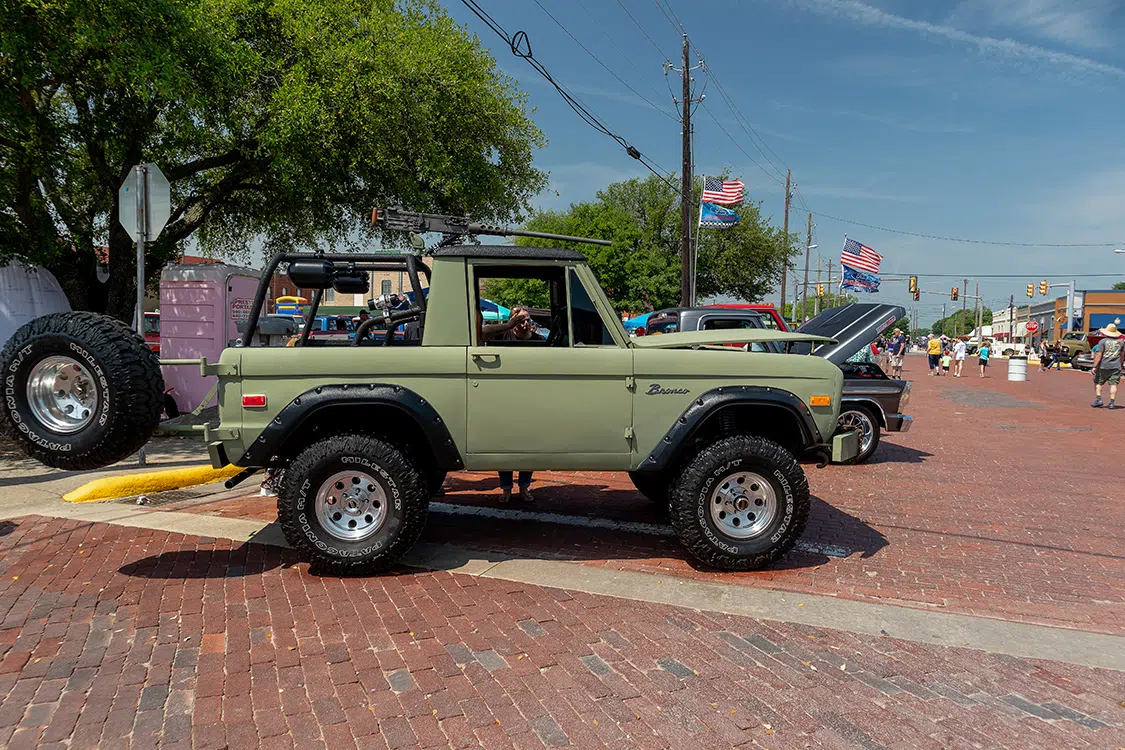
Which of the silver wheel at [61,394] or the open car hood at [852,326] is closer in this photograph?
the silver wheel at [61,394]

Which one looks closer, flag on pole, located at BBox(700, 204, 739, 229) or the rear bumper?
the rear bumper

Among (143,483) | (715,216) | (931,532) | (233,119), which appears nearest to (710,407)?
(931,532)

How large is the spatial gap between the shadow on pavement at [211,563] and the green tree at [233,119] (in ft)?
19.4

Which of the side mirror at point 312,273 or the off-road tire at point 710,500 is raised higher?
the side mirror at point 312,273

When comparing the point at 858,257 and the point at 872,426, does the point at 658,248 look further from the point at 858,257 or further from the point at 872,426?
the point at 872,426

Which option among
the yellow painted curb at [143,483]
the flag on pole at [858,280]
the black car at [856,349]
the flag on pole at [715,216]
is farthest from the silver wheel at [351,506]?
the flag on pole at [858,280]

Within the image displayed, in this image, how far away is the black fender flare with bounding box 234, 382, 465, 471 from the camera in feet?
14.6

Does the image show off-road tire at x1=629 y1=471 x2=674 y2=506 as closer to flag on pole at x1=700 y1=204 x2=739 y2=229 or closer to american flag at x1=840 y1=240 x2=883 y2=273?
flag on pole at x1=700 y1=204 x2=739 y2=229

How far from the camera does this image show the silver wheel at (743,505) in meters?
4.79

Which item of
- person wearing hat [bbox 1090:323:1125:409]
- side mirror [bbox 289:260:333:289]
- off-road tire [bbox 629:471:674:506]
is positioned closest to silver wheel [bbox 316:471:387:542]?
side mirror [bbox 289:260:333:289]

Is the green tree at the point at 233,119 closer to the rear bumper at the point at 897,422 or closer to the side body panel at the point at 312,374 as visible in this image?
the side body panel at the point at 312,374

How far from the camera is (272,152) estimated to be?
10578mm

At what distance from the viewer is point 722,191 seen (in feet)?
71.9

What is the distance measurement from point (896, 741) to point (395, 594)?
9.21ft
